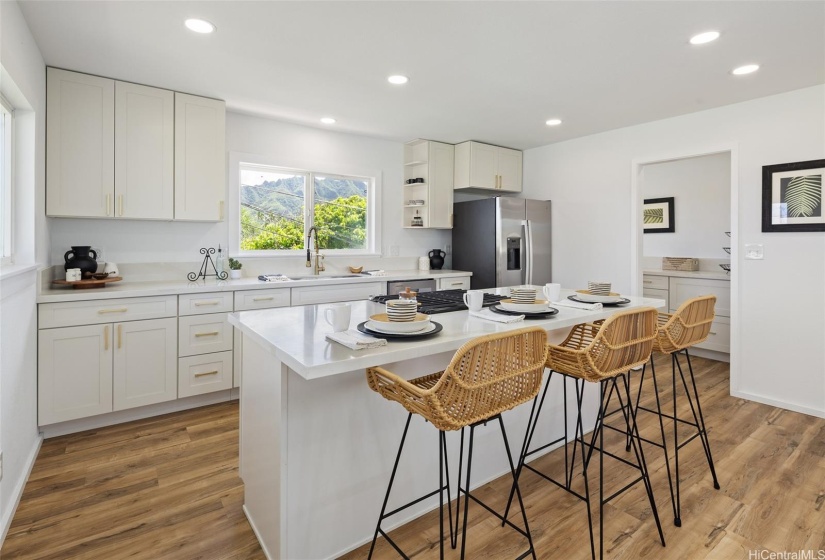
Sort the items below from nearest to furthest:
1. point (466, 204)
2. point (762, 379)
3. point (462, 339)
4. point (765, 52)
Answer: point (462, 339) < point (765, 52) < point (762, 379) < point (466, 204)

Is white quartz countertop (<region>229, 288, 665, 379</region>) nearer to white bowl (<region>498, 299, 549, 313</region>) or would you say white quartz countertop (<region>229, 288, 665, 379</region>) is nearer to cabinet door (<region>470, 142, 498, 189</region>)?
white bowl (<region>498, 299, 549, 313</region>)

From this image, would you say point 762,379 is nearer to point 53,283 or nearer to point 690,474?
point 690,474

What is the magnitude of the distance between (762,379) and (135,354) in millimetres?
4627

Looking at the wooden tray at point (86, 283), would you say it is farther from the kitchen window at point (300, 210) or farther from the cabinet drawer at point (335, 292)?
the cabinet drawer at point (335, 292)

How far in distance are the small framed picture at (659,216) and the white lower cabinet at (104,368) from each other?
18.0 ft

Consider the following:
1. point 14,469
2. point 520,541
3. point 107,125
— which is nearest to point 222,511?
point 14,469

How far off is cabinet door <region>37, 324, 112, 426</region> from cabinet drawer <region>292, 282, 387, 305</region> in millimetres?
1312

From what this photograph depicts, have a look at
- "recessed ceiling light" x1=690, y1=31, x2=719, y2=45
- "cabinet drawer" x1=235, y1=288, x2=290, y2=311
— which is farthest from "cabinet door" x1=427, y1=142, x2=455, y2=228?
"recessed ceiling light" x1=690, y1=31, x2=719, y2=45

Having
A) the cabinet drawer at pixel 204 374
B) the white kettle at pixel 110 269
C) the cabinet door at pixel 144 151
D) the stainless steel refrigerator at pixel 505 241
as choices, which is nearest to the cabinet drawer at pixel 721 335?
the stainless steel refrigerator at pixel 505 241

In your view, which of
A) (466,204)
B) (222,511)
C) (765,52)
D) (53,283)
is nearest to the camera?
(222,511)

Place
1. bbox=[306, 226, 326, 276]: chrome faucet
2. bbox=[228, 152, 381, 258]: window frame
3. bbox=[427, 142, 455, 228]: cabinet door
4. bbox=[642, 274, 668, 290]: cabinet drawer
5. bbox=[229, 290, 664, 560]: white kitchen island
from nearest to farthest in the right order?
bbox=[229, 290, 664, 560]: white kitchen island → bbox=[228, 152, 381, 258]: window frame → bbox=[306, 226, 326, 276]: chrome faucet → bbox=[427, 142, 455, 228]: cabinet door → bbox=[642, 274, 668, 290]: cabinet drawer

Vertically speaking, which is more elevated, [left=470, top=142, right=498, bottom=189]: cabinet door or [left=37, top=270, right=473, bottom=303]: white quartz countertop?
[left=470, top=142, right=498, bottom=189]: cabinet door

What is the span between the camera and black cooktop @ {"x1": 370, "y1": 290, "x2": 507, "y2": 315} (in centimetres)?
212

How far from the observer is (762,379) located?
3.41 metres
